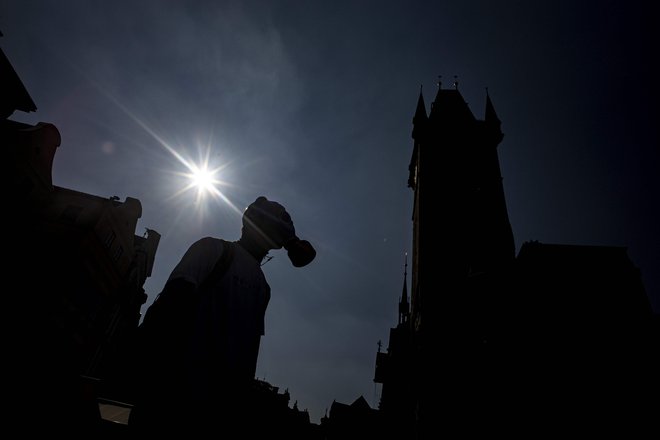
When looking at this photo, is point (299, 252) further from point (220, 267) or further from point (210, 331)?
point (210, 331)

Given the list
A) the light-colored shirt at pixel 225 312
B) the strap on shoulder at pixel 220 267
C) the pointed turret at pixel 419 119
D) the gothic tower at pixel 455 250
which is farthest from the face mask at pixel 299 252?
the pointed turret at pixel 419 119

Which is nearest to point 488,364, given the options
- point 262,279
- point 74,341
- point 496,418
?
point 496,418

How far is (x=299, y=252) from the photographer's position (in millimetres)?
2373

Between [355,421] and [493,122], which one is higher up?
[493,122]

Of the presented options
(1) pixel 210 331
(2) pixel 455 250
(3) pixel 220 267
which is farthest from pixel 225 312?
(2) pixel 455 250

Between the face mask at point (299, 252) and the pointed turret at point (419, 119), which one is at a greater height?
the pointed turret at point (419, 119)

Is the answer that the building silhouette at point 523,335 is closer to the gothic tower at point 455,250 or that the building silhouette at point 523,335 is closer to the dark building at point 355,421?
the gothic tower at point 455,250

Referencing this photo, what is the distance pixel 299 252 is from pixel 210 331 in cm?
82

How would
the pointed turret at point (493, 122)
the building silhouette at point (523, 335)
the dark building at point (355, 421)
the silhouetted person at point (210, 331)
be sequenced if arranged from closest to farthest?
the silhouetted person at point (210, 331)
the building silhouette at point (523, 335)
the pointed turret at point (493, 122)
the dark building at point (355, 421)

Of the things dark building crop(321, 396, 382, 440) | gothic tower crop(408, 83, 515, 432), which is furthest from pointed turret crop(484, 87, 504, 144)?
dark building crop(321, 396, 382, 440)

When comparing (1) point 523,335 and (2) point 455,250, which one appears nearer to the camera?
(1) point 523,335

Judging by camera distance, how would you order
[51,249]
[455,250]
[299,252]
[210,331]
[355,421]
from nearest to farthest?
1. [210,331]
2. [299,252]
3. [51,249]
4. [455,250]
5. [355,421]

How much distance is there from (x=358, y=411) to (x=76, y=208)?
141 ft

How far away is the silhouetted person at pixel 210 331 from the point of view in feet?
5.13
